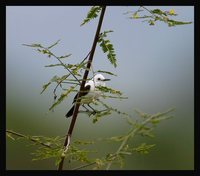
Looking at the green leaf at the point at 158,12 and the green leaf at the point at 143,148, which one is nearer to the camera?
the green leaf at the point at 143,148

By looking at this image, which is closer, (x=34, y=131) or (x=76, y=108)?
(x=76, y=108)

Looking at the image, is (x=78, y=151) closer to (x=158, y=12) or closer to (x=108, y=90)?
(x=108, y=90)

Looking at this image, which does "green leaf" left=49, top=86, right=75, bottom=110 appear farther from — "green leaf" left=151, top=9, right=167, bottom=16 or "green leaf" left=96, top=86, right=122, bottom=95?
"green leaf" left=151, top=9, right=167, bottom=16

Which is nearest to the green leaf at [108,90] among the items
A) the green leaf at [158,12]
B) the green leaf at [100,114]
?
the green leaf at [100,114]

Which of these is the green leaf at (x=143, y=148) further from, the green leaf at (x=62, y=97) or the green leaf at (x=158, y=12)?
the green leaf at (x=158, y=12)

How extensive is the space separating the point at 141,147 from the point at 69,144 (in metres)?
0.37

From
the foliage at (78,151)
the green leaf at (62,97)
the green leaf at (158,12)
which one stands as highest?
the green leaf at (158,12)

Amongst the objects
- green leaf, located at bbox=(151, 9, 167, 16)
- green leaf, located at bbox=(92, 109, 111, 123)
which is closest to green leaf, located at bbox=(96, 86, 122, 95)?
green leaf, located at bbox=(92, 109, 111, 123)

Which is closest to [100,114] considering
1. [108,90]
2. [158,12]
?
[108,90]

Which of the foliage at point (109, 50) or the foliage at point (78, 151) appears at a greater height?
the foliage at point (109, 50)
